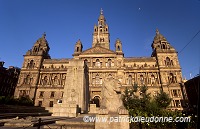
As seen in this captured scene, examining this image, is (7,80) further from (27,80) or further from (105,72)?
(105,72)

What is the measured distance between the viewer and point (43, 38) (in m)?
49.5

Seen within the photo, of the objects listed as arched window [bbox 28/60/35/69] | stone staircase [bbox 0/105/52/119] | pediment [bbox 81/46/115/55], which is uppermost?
pediment [bbox 81/46/115/55]

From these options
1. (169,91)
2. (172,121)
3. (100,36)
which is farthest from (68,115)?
(100,36)

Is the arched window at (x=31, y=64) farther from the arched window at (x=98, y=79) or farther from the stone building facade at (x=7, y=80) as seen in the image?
the arched window at (x=98, y=79)

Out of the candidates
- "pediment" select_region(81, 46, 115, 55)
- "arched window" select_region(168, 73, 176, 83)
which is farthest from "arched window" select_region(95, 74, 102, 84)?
"arched window" select_region(168, 73, 176, 83)

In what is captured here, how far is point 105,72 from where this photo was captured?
128 feet

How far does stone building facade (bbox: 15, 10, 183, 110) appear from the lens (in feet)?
123

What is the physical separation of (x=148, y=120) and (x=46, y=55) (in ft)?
152

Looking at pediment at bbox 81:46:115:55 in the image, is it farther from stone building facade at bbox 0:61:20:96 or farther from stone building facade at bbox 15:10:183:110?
stone building facade at bbox 0:61:20:96

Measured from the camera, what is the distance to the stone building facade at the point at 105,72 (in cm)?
3749

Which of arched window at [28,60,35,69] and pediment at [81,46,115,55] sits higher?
pediment at [81,46,115,55]

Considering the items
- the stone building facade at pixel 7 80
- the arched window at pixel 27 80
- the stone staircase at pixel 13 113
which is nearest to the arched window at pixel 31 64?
the arched window at pixel 27 80

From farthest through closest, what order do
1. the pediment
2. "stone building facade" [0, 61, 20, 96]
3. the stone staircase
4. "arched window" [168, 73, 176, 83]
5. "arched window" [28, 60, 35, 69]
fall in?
"arched window" [28, 60, 35, 69]
"stone building facade" [0, 61, 20, 96]
the pediment
"arched window" [168, 73, 176, 83]
the stone staircase

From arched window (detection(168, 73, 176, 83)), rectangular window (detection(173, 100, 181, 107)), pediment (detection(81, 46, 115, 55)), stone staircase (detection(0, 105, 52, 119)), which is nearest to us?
stone staircase (detection(0, 105, 52, 119))
